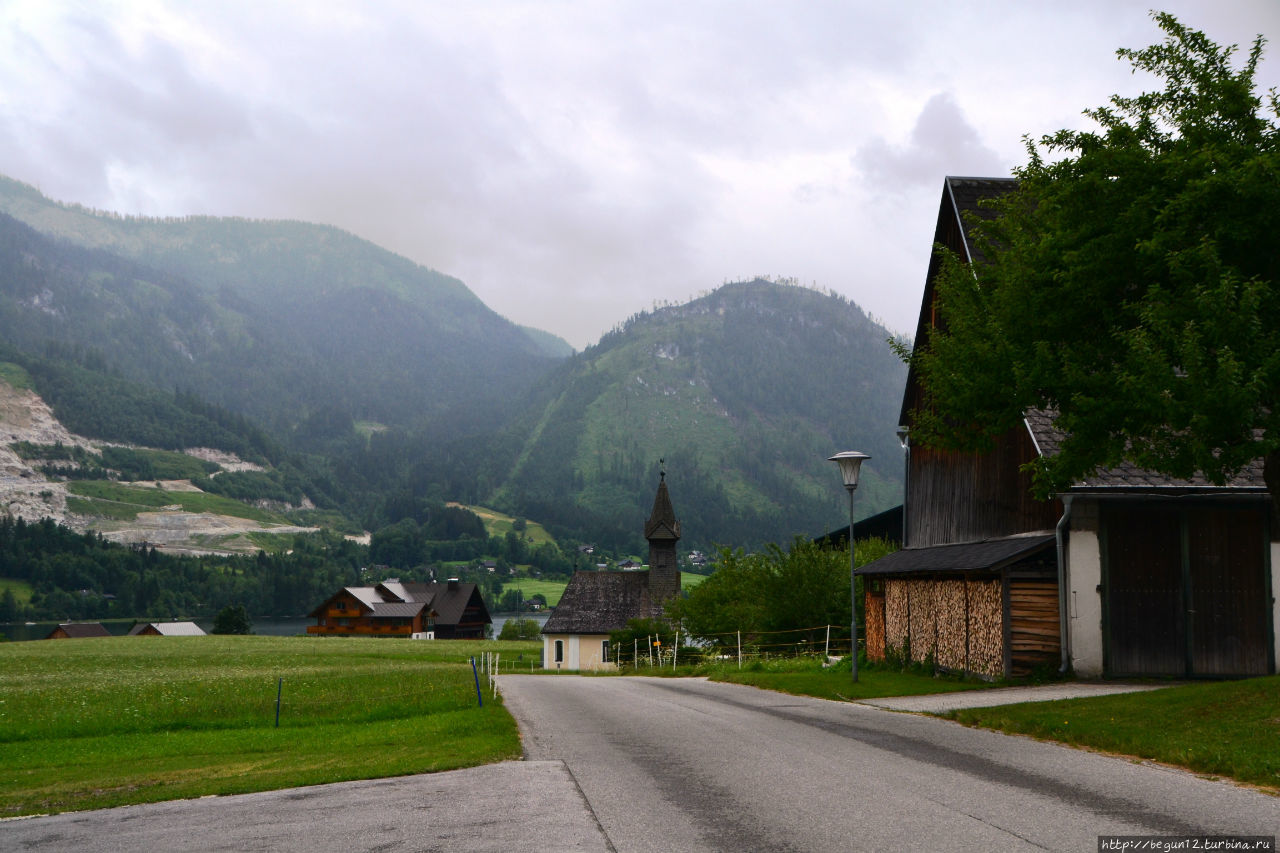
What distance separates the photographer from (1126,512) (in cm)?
2553

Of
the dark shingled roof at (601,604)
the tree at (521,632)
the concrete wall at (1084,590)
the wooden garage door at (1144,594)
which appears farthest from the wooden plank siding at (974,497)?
the tree at (521,632)

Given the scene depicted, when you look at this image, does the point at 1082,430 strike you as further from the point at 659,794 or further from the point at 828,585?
the point at 828,585

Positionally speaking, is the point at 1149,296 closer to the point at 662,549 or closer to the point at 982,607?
the point at 982,607

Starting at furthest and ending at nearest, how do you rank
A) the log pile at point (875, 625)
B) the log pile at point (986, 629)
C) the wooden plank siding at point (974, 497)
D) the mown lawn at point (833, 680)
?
1. the log pile at point (875, 625)
2. the wooden plank siding at point (974, 497)
3. the mown lawn at point (833, 680)
4. the log pile at point (986, 629)

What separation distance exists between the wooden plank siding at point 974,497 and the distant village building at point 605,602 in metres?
55.7

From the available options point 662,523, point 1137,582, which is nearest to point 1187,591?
point 1137,582

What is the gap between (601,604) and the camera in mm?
99625

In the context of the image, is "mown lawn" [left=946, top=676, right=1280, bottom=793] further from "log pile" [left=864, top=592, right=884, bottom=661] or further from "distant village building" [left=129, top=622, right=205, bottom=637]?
"distant village building" [left=129, top=622, right=205, bottom=637]

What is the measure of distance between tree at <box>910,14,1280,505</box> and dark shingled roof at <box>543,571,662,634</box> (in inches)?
3079

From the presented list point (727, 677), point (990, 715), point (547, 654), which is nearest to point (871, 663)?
point (727, 677)

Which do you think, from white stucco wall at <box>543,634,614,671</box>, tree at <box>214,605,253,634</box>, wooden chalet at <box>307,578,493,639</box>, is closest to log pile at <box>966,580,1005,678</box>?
white stucco wall at <box>543,634,614,671</box>

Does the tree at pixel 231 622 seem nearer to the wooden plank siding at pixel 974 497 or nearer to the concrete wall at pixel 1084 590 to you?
the wooden plank siding at pixel 974 497

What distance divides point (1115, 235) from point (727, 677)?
24099 millimetres

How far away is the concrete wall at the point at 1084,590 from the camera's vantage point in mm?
25250
